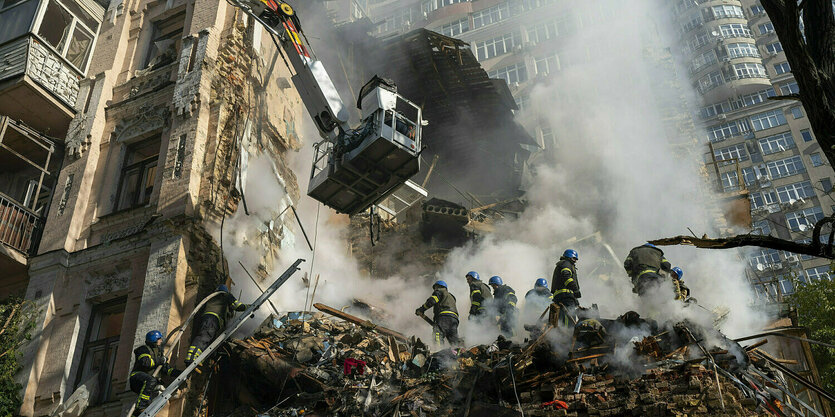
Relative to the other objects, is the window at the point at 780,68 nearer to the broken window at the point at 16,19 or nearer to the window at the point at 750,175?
the window at the point at 750,175

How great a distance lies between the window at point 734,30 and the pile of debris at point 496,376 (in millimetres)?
55628

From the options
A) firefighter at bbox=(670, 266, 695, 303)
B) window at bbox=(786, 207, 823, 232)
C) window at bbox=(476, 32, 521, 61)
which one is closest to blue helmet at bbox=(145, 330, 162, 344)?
firefighter at bbox=(670, 266, 695, 303)

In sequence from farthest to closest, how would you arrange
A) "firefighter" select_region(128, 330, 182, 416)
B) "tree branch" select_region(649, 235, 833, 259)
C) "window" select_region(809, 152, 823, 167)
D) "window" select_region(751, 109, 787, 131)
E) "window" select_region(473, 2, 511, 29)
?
1. "window" select_region(751, 109, 787, 131)
2. "window" select_region(809, 152, 823, 167)
3. "window" select_region(473, 2, 511, 29)
4. "firefighter" select_region(128, 330, 182, 416)
5. "tree branch" select_region(649, 235, 833, 259)

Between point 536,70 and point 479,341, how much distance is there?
26.5m

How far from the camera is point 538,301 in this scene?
11945 millimetres

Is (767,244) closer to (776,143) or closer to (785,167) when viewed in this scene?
(785,167)

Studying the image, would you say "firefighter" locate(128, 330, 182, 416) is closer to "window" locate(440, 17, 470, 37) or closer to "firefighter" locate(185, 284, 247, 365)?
"firefighter" locate(185, 284, 247, 365)

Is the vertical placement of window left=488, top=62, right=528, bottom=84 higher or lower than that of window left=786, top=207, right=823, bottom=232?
higher

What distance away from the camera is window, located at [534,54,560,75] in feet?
113

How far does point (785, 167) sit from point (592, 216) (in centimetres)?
3515

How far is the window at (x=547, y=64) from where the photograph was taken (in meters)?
34.6

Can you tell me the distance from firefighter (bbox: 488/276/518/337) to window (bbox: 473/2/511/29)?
31091mm

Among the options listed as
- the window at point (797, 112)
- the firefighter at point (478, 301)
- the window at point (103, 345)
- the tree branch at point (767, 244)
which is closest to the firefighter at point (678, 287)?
the firefighter at point (478, 301)

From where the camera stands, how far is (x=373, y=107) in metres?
12.1
